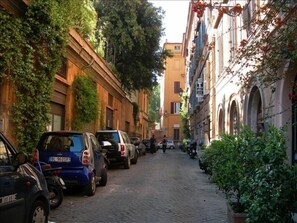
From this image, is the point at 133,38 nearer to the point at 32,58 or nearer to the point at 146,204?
the point at 32,58

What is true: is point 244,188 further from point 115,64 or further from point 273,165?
point 115,64

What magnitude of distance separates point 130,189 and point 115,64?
20.3m

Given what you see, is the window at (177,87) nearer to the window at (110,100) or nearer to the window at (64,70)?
the window at (110,100)

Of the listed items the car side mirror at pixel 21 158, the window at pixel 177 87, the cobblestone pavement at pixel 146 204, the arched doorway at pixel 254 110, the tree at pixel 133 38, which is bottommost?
the cobblestone pavement at pixel 146 204

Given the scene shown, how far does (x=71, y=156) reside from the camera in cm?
1110

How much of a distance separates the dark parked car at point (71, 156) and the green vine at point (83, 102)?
25.6 ft

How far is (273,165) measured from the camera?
18.2 ft

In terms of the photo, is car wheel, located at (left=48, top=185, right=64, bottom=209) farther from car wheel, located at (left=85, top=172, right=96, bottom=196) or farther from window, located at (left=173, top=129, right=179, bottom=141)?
window, located at (left=173, top=129, right=179, bottom=141)

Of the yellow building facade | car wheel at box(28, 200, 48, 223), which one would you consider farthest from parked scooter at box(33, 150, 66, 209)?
the yellow building facade

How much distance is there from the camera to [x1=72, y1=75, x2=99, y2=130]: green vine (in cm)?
1940

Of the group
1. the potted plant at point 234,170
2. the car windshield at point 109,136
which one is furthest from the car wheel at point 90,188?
the car windshield at point 109,136

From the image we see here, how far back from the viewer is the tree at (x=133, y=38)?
95.1 feet

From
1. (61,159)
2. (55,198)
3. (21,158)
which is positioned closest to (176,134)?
A: (61,159)

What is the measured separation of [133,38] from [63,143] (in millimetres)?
19179
